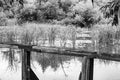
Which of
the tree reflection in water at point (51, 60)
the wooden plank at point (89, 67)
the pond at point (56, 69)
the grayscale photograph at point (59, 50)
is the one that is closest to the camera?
the wooden plank at point (89, 67)

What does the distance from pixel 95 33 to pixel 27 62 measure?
21.6 ft

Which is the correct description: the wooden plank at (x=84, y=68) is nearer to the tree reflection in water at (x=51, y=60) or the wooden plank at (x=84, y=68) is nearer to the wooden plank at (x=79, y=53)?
the wooden plank at (x=79, y=53)

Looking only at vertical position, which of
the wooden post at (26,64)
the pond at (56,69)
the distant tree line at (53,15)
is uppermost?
the distant tree line at (53,15)

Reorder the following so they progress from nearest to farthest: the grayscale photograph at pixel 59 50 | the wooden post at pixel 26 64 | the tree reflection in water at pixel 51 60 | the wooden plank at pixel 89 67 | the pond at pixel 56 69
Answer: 1. the wooden plank at pixel 89 67
2. the grayscale photograph at pixel 59 50
3. the wooden post at pixel 26 64
4. the pond at pixel 56 69
5. the tree reflection in water at pixel 51 60

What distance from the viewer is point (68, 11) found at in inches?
987

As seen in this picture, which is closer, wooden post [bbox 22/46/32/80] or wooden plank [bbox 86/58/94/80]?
wooden plank [bbox 86/58/94/80]

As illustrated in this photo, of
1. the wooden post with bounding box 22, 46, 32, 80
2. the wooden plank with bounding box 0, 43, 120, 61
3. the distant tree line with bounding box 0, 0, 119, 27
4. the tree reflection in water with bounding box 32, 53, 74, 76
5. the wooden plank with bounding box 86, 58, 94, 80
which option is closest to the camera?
the wooden plank with bounding box 0, 43, 120, 61

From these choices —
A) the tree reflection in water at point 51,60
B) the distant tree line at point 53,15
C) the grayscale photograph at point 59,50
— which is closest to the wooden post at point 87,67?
the grayscale photograph at point 59,50

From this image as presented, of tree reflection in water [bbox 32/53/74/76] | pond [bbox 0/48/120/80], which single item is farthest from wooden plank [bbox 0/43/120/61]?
tree reflection in water [bbox 32/53/74/76]

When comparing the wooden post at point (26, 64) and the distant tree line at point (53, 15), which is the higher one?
the distant tree line at point (53, 15)

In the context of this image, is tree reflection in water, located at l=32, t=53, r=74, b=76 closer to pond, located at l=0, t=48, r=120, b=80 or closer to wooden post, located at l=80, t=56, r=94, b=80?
pond, located at l=0, t=48, r=120, b=80

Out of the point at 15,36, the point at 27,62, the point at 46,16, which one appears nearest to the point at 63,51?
the point at 27,62

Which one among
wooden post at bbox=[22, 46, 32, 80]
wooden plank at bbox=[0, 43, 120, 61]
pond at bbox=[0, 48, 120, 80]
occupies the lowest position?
pond at bbox=[0, 48, 120, 80]

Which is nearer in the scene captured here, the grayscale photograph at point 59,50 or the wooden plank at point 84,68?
the wooden plank at point 84,68
